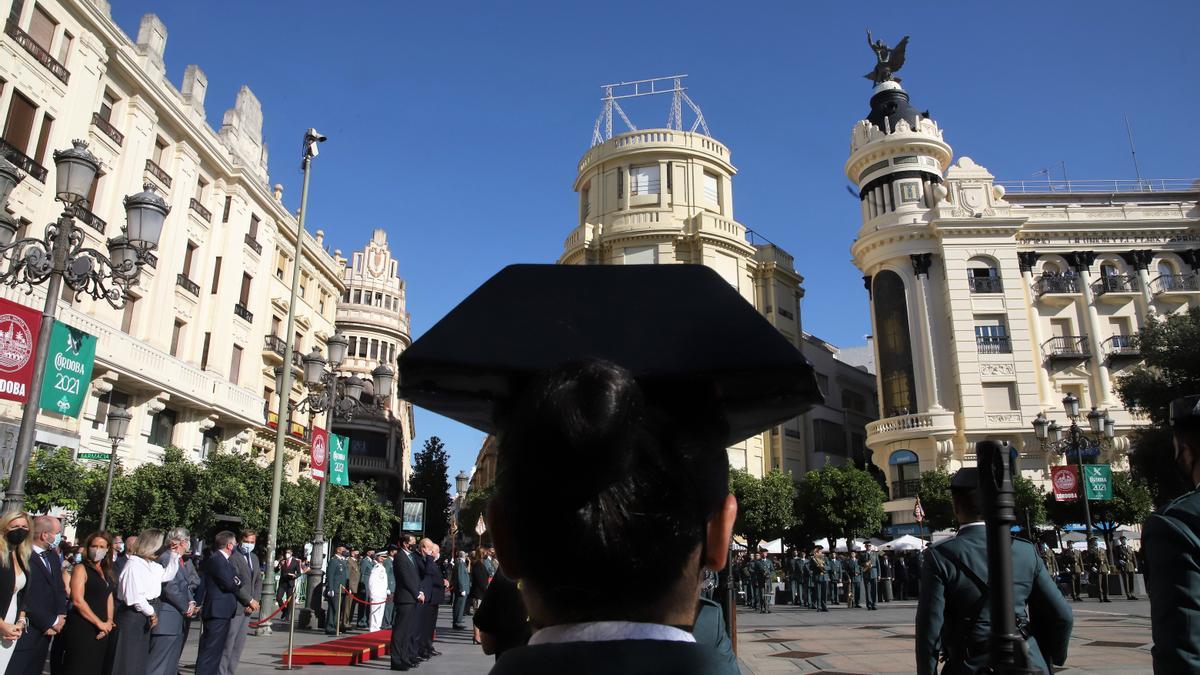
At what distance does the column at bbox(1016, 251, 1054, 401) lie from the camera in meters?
36.7

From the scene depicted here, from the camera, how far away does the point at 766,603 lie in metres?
23.1

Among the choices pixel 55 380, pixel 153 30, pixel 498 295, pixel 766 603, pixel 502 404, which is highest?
pixel 153 30

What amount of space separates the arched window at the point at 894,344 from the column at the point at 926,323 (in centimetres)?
72

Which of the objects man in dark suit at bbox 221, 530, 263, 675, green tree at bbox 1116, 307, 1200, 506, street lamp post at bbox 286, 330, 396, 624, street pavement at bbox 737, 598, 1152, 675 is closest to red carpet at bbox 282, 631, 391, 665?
man in dark suit at bbox 221, 530, 263, 675

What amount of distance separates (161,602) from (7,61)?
1891cm

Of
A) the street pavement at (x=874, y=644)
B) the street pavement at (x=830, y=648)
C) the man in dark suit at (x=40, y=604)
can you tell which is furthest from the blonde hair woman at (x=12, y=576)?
the street pavement at (x=874, y=644)

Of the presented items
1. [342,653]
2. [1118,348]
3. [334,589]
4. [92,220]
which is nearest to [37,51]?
[92,220]

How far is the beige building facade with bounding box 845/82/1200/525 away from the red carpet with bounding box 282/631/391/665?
101 ft

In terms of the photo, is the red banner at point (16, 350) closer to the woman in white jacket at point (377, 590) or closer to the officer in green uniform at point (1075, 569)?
the woman in white jacket at point (377, 590)

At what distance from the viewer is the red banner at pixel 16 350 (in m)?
8.02

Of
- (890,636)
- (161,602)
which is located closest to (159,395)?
(161,602)

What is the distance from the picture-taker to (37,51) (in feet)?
66.8

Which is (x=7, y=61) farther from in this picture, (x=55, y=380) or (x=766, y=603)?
(x=766, y=603)

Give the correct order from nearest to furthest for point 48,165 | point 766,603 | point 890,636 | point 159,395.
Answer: point 890,636 → point 48,165 → point 766,603 → point 159,395
